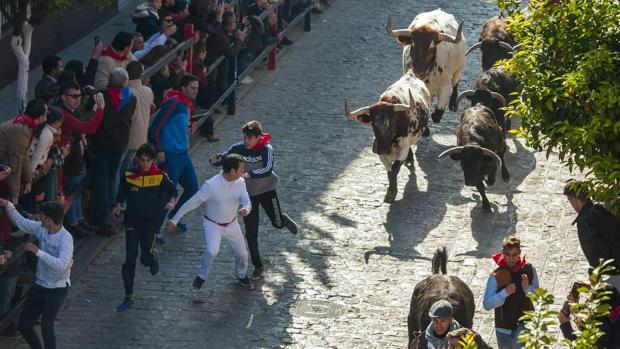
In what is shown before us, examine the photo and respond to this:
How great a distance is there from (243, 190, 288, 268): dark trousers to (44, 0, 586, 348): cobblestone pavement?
35 cm

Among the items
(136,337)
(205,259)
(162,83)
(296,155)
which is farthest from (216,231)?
(296,155)

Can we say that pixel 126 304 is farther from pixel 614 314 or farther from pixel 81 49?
pixel 81 49

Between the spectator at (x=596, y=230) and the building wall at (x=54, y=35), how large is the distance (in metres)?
10.9

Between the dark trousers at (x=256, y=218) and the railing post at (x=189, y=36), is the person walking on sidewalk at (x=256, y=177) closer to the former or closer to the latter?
the dark trousers at (x=256, y=218)

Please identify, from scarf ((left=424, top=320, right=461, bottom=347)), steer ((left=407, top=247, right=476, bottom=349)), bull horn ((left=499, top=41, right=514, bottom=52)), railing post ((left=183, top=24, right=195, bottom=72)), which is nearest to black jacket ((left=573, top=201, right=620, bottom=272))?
steer ((left=407, top=247, right=476, bottom=349))

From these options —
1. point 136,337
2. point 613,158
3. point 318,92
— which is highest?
point 613,158

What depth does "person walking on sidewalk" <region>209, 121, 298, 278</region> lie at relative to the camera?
1550 centimetres

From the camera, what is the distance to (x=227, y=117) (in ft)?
69.8

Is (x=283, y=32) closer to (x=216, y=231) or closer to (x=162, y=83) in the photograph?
(x=162, y=83)

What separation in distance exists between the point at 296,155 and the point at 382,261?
3.57 meters

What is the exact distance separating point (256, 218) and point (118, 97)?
207cm

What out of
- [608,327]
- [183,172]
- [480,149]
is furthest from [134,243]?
[608,327]

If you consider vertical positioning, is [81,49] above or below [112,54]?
below

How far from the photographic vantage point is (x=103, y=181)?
1622cm
